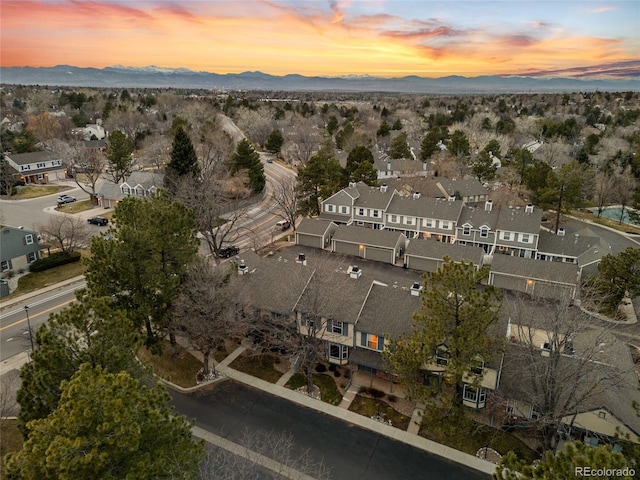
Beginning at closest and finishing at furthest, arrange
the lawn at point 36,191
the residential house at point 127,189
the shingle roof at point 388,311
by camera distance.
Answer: the shingle roof at point 388,311 < the residential house at point 127,189 < the lawn at point 36,191

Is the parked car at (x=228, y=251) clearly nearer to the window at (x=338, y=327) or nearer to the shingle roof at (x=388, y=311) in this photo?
the window at (x=338, y=327)

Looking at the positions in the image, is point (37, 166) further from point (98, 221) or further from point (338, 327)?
point (338, 327)

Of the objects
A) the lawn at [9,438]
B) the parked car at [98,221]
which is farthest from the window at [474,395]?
the parked car at [98,221]

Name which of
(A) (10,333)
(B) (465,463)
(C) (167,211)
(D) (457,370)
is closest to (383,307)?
(D) (457,370)

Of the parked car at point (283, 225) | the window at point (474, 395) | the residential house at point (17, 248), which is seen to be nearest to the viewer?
the window at point (474, 395)

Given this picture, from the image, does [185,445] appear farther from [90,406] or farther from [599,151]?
[599,151]

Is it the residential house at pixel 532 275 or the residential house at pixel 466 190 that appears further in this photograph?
the residential house at pixel 466 190

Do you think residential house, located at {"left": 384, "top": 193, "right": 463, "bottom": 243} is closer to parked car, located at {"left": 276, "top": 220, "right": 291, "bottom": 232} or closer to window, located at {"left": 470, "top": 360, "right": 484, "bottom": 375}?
parked car, located at {"left": 276, "top": 220, "right": 291, "bottom": 232}
